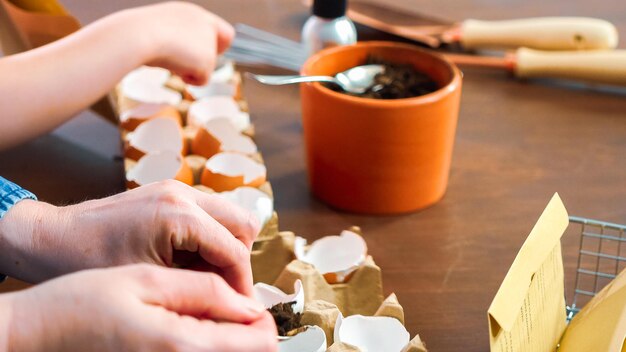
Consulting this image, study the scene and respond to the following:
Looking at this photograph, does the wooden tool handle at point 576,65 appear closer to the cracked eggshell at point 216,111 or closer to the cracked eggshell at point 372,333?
the cracked eggshell at point 216,111

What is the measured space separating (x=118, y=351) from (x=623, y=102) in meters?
0.76

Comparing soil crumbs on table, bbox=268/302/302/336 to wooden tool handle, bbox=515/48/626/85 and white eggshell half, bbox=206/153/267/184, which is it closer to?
white eggshell half, bbox=206/153/267/184

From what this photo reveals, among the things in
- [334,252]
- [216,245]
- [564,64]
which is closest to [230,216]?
[216,245]

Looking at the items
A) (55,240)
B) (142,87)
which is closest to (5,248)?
(55,240)

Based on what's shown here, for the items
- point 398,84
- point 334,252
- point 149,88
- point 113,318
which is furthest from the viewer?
point 149,88

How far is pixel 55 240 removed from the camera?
0.46 metres

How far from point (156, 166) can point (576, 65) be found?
552 millimetres

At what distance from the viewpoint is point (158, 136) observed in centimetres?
73

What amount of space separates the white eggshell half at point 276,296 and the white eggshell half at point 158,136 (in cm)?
22

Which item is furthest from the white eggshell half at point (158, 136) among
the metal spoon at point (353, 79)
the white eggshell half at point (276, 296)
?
the white eggshell half at point (276, 296)

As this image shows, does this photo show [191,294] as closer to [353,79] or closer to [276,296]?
[276,296]

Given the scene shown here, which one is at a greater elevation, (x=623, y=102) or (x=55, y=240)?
(x=55, y=240)

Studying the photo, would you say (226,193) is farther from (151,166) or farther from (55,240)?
(55,240)

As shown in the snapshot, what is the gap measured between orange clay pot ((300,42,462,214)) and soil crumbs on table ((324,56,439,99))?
0.05 ft
